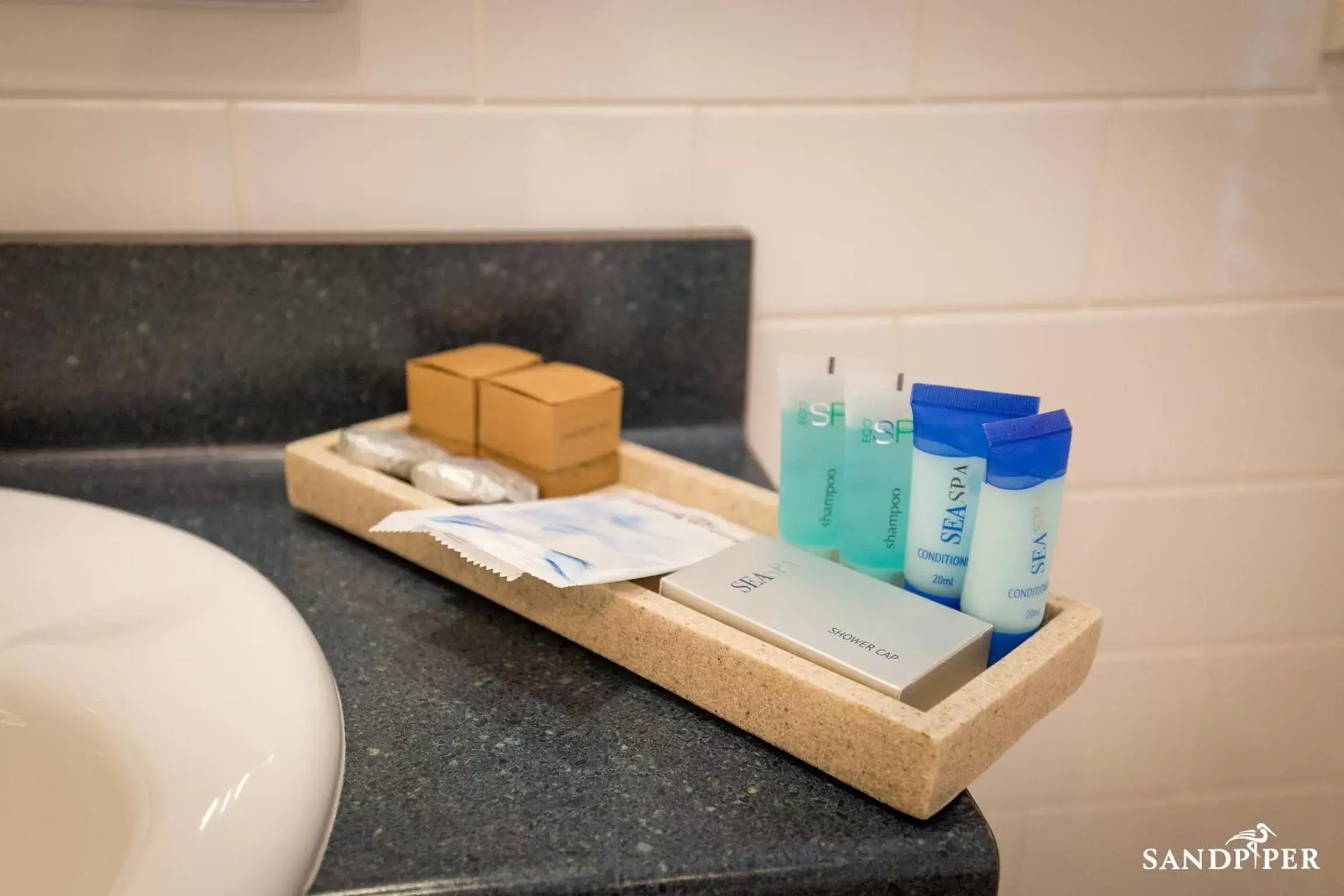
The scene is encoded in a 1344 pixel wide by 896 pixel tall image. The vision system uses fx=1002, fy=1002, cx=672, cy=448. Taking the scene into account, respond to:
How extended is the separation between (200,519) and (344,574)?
4.8 inches

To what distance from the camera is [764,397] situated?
2.55 ft

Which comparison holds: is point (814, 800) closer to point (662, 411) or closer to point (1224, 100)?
point (662, 411)

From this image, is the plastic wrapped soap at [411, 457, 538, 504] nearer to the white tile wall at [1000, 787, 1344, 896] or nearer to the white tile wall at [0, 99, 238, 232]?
the white tile wall at [0, 99, 238, 232]

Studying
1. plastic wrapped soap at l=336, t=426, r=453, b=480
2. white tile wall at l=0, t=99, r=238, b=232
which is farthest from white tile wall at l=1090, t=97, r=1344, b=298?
white tile wall at l=0, t=99, r=238, b=232

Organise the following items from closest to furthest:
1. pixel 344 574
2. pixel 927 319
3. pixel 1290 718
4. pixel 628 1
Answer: pixel 344 574 → pixel 628 1 → pixel 927 319 → pixel 1290 718

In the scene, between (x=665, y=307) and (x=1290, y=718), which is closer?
(x=665, y=307)

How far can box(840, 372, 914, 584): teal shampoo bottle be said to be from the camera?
47 centimetres

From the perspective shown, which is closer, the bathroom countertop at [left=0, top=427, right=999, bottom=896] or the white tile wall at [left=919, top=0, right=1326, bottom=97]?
the bathroom countertop at [left=0, top=427, right=999, bottom=896]

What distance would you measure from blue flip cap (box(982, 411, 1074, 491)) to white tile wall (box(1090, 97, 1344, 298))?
44cm

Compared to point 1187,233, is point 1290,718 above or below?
below

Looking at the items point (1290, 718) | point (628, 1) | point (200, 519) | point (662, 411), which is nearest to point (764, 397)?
point (662, 411)
